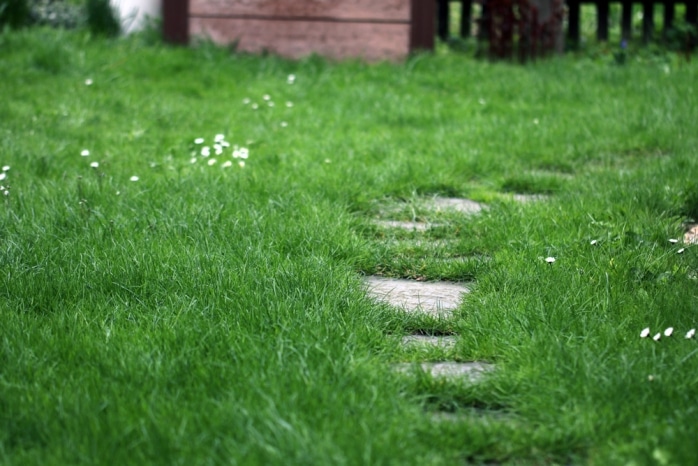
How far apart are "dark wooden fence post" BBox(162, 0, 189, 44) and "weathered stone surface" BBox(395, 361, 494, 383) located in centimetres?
654

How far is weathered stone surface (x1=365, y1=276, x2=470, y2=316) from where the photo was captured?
117 inches

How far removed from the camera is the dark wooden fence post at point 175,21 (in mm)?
8336

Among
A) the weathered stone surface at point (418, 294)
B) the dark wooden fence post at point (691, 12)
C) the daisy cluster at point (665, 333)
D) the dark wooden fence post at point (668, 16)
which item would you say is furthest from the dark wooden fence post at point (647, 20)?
the daisy cluster at point (665, 333)

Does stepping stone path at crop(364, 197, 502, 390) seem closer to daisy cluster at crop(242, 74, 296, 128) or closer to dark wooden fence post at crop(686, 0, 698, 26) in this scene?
daisy cluster at crop(242, 74, 296, 128)

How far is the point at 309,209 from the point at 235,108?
2.58 meters

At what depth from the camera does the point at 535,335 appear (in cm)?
258

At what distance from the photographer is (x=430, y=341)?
2.69 m

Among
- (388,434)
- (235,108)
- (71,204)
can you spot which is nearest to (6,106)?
(235,108)

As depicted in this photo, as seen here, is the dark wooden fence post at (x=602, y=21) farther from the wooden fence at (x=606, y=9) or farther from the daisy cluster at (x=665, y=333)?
the daisy cluster at (x=665, y=333)

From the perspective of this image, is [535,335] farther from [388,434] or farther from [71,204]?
[71,204]

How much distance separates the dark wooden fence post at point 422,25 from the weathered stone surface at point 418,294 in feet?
17.5

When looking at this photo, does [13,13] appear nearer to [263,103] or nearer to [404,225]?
[263,103]

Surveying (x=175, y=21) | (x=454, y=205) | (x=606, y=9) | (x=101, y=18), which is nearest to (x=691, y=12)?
(x=606, y=9)

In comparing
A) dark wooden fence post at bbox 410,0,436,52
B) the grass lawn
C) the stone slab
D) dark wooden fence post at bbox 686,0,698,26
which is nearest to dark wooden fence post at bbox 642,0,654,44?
dark wooden fence post at bbox 686,0,698,26
